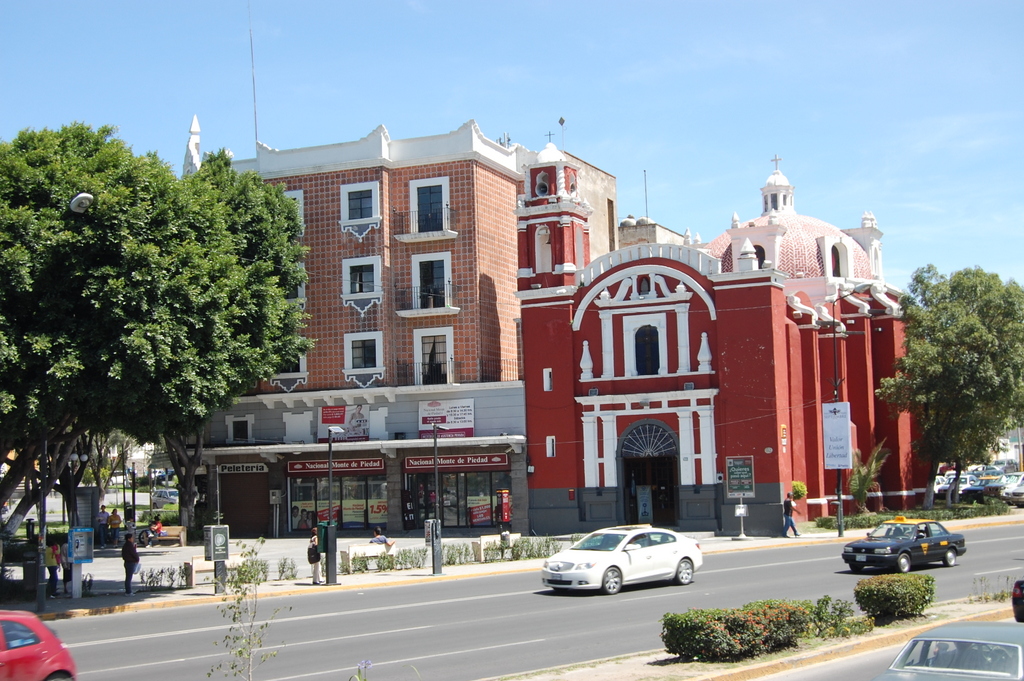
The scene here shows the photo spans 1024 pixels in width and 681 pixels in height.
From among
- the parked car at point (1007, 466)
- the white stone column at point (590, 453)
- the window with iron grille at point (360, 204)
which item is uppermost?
the window with iron grille at point (360, 204)

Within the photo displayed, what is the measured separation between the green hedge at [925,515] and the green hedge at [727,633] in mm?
29837

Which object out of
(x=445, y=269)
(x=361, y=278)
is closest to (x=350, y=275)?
(x=361, y=278)

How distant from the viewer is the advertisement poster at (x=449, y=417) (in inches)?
1817

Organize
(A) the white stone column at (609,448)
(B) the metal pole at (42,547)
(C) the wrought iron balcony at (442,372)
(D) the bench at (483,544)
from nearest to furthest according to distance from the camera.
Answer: (B) the metal pole at (42,547), (D) the bench at (483,544), (A) the white stone column at (609,448), (C) the wrought iron balcony at (442,372)

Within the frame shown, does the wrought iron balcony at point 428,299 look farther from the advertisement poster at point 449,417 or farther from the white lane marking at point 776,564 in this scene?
the white lane marking at point 776,564

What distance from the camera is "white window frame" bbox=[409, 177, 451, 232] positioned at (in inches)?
1861

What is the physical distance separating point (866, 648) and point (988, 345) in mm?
35150

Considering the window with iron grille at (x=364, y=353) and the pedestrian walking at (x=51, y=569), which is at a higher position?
the window with iron grille at (x=364, y=353)

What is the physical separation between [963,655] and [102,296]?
2127 cm

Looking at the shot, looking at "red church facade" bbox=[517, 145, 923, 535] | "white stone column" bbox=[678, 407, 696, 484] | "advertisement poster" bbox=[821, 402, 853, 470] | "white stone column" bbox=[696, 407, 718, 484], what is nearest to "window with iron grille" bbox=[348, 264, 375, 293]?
"red church facade" bbox=[517, 145, 923, 535]

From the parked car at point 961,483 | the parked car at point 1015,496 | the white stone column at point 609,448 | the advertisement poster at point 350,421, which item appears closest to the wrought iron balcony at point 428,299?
the advertisement poster at point 350,421

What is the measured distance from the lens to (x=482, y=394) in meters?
46.2

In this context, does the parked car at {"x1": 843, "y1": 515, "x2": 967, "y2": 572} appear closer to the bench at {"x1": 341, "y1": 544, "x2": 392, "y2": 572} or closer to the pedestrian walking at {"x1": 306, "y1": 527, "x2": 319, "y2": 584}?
the pedestrian walking at {"x1": 306, "y1": 527, "x2": 319, "y2": 584}

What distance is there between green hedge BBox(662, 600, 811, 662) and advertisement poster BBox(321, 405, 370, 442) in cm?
3422
